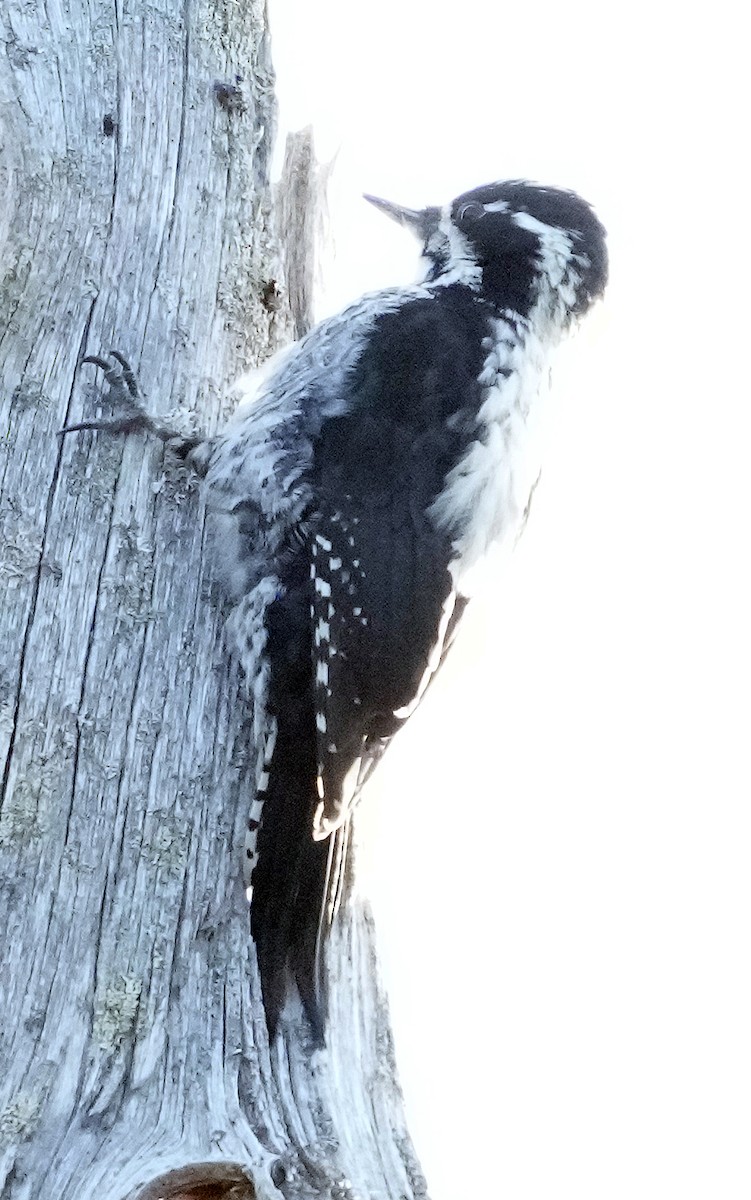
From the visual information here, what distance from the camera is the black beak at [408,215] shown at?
298 centimetres

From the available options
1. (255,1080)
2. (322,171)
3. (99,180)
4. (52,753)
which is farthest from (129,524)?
(322,171)

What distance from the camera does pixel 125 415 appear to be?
2.05 m

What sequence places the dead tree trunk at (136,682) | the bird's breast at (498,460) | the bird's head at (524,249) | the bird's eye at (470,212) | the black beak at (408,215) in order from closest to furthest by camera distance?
the dead tree trunk at (136,682) < the bird's breast at (498,460) < the bird's head at (524,249) < the bird's eye at (470,212) < the black beak at (408,215)

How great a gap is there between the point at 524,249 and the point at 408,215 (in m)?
0.40

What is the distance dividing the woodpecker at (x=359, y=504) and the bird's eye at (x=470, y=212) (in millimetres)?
63

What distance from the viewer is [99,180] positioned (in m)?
2.25

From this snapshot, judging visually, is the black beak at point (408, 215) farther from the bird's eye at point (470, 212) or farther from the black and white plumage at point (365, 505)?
the black and white plumage at point (365, 505)

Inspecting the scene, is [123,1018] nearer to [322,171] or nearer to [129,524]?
[129,524]

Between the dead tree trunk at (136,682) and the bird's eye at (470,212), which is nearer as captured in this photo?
the dead tree trunk at (136,682)

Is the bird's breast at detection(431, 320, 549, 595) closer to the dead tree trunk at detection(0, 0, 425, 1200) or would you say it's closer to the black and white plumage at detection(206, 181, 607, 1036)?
the black and white plumage at detection(206, 181, 607, 1036)

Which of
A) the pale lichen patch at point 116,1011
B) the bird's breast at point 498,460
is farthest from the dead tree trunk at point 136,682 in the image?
the bird's breast at point 498,460

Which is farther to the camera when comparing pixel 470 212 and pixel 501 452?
pixel 470 212

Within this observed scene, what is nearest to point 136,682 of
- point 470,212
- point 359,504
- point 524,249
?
point 359,504

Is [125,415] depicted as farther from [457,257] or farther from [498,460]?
[457,257]
